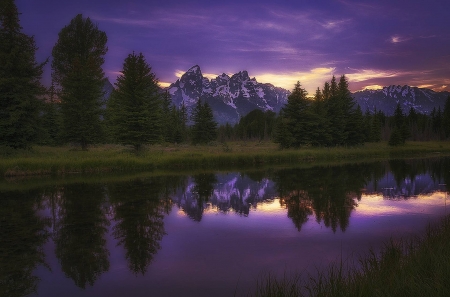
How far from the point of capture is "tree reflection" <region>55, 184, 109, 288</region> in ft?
25.3

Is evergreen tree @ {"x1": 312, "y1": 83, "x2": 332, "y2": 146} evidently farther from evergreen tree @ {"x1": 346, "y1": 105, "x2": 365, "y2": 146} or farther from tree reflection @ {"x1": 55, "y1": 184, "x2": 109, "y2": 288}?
tree reflection @ {"x1": 55, "y1": 184, "x2": 109, "y2": 288}

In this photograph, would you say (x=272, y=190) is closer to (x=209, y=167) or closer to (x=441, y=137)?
(x=209, y=167)

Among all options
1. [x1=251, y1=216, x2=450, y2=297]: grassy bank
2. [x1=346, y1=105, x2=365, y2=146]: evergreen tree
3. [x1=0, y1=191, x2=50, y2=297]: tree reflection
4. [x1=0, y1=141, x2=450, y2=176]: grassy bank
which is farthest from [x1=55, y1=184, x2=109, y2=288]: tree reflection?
[x1=346, y1=105, x2=365, y2=146]: evergreen tree

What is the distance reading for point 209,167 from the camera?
31500 millimetres

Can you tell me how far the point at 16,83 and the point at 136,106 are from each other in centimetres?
965

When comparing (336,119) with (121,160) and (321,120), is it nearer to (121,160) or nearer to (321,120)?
(321,120)

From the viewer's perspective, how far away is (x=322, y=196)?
16688mm

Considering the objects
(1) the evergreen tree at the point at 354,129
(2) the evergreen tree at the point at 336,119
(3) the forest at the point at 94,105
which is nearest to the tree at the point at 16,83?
(3) the forest at the point at 94,105

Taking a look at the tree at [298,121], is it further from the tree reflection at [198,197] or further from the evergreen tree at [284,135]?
the tree reflection at [198,197]

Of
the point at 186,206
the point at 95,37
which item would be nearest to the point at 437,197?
the point at 186,206

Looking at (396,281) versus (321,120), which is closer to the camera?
(396,281)

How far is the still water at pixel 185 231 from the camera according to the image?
7.24 m

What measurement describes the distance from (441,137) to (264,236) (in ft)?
336

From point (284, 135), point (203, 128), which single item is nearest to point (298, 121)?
point (284, 135)
